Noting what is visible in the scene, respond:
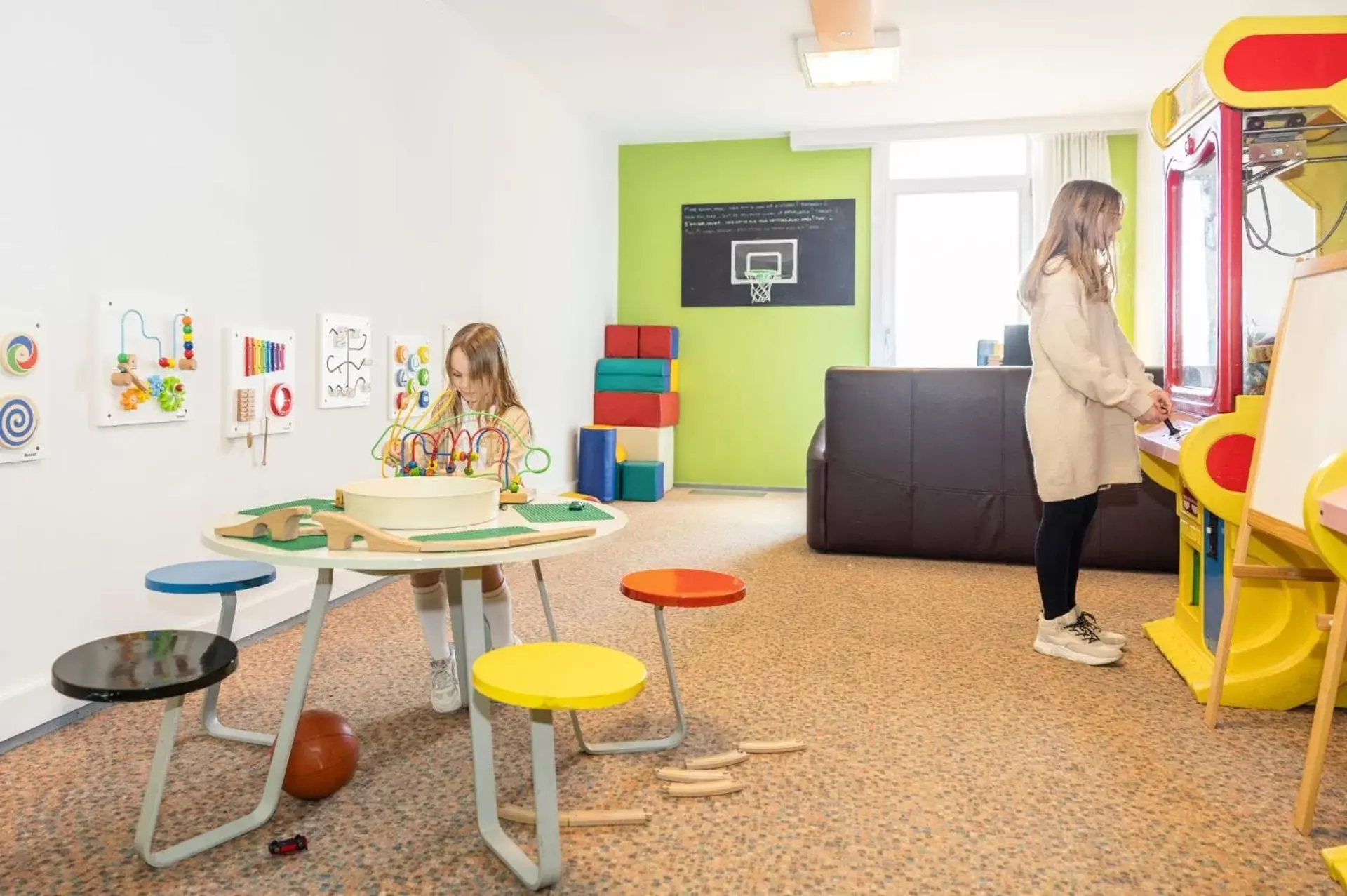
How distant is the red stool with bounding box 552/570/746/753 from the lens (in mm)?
1709

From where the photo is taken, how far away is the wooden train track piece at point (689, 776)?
1709 mm

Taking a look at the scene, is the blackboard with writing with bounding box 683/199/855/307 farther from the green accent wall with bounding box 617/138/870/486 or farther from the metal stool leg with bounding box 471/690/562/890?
the metal stool leg with bounding box 471/690/562/890

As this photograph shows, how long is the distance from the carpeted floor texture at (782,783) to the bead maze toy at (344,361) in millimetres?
824

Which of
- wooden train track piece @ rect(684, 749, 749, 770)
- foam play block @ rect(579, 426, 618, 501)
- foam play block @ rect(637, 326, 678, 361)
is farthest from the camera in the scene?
foam play block @ rect(637, 326, 678, 361)

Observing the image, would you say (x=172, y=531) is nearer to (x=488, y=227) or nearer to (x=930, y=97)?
(x=488, y=227)

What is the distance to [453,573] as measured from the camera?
1.68 m

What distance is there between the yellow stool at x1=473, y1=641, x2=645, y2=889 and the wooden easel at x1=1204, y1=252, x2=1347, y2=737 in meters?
1.21

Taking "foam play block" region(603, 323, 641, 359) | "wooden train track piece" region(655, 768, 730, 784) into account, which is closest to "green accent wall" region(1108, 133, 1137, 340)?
"foam play block" region(603, 323, 641, 359)

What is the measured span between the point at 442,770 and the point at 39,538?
1.08 metres

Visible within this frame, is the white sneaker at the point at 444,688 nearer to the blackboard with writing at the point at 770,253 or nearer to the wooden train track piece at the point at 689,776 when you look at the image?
the wooden train track piece at the point at 689,776

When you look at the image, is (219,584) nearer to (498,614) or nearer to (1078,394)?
(498,614)

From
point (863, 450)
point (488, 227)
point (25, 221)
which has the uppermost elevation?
point (488, 227)

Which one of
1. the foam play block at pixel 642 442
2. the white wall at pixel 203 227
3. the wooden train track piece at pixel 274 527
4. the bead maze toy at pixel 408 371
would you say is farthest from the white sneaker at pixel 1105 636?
the foam play block at pixel 642 442

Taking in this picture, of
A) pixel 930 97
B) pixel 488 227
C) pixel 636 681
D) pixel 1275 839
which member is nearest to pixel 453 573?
pixel 636 681
